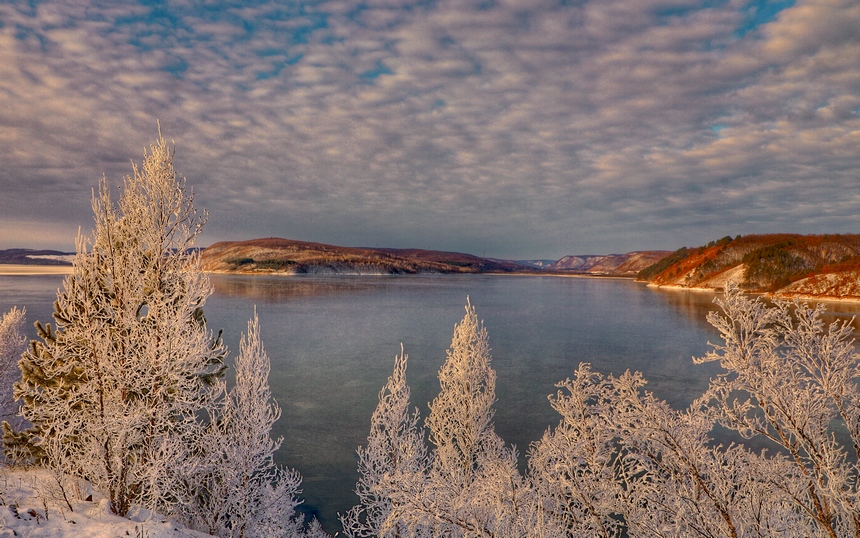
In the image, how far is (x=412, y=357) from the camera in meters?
Result: 41.6

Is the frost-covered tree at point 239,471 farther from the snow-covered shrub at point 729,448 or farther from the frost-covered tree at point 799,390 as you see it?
the frost-covered tree at point 799,390

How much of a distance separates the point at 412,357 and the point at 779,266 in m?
116

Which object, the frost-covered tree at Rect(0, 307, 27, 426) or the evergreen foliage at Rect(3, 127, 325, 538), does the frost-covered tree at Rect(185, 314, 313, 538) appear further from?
the frost-covered tree at Rect(0, 307, 27, 426)

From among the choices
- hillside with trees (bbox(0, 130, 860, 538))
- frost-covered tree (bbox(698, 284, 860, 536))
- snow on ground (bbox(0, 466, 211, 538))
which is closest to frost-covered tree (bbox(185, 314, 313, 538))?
hillside with trees (bbox(0, 130, 860, 538))

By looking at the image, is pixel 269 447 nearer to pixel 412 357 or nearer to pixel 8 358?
pixel 8 358

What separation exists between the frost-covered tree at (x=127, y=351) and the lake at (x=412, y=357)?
9.13 m

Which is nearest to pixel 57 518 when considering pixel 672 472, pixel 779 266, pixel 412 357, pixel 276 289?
pixel 672 472

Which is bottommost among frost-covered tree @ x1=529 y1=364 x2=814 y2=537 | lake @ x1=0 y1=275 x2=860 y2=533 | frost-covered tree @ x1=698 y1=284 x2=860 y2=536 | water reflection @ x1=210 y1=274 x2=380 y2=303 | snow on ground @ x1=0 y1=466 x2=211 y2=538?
lake @ x1=0 y1=275 x2=860 y2=533

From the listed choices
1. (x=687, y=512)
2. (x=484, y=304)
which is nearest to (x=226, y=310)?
(x=484, y=304)

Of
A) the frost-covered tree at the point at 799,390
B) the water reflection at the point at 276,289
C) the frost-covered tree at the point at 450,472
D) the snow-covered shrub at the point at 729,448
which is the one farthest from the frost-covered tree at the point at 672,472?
the water reflection at the point at 276,289

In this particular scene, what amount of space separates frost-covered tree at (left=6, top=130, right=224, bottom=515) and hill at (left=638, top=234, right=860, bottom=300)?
281 ft

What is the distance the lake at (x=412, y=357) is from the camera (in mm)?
23219

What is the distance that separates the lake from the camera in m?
23.2

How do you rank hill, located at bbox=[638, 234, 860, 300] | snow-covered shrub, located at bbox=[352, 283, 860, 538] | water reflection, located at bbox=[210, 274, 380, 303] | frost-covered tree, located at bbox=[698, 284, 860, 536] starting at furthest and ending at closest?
water reflection, located at bbox=[210, 274, 380, 303], hill, located at bbox=[638, 234, 860, 300], snow-covered shrub, located at bbox=[352, 283, 860, 538], frost-covered tree, located at bbox=[698, 284, 860, 536]
